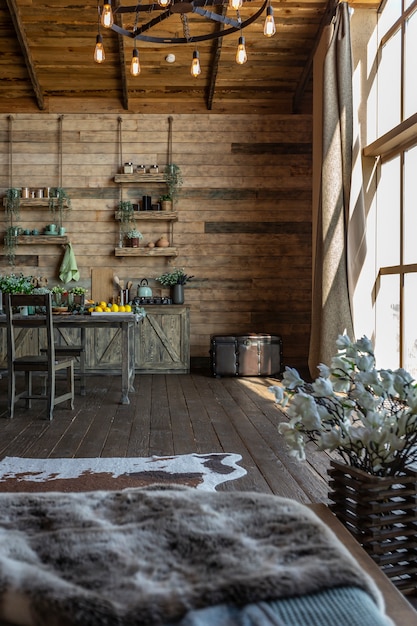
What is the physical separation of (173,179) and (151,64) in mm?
1515

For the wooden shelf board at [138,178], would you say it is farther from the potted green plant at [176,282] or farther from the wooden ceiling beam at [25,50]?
the wooden ceiling beam at [25,50]

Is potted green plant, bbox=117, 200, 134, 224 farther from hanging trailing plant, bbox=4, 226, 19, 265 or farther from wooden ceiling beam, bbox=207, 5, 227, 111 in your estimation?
wooden ceiling beam, bbox=207, 5, 227, 111

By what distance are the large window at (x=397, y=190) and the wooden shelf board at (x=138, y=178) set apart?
3148 mm

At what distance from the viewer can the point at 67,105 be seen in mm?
8828

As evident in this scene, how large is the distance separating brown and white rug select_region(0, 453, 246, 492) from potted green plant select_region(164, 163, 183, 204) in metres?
5.40

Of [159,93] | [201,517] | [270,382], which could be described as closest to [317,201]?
[270,382]

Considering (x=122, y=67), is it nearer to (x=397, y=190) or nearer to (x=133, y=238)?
(x=133, y=238)

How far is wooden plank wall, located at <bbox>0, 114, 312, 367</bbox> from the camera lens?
8.81 m

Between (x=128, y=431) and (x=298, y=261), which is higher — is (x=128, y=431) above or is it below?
below

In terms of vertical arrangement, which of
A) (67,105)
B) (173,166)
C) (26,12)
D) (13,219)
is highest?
(26,12)

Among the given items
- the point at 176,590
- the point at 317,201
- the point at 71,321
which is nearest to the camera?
the point at 176,590

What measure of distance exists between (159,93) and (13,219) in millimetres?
2683

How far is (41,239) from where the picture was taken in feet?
28.0

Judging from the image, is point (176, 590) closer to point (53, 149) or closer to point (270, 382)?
point (270, 382)
